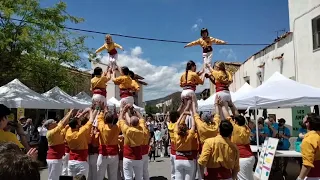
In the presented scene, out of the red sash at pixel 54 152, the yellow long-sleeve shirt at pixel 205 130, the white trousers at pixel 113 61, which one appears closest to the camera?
the yellow long-sleeve shirt at pixel 205 130

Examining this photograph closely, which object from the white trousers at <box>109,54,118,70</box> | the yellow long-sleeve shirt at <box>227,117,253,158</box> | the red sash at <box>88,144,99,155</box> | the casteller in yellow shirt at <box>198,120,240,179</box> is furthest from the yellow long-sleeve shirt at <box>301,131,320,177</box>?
the white trousers at <box>109,54,118,70</box>

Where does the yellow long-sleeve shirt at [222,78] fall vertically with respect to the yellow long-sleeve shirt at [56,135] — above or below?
above

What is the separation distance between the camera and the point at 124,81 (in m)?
7.98

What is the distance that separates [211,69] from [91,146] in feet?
11.9

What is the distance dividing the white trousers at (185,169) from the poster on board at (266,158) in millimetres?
3012

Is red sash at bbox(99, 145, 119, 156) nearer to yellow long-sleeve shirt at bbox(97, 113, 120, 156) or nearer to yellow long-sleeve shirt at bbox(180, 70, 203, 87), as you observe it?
yellow long-sleeve shirt at bbox(97, 113, 120, 156)

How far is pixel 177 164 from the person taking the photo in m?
6.47

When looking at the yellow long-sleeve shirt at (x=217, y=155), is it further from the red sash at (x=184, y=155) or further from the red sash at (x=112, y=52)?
the red sash at (x=112, y=52)

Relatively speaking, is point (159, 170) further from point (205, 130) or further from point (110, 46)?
point (205, 130)

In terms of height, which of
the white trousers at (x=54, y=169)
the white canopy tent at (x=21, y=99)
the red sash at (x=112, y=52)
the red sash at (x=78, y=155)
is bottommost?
the white trousers at (x=54, y=169)

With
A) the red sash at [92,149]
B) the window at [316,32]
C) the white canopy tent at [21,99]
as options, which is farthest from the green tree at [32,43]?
the window at [316,32]

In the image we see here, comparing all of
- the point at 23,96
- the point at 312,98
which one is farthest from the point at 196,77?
the point at 23,96

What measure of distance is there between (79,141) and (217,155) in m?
3.48

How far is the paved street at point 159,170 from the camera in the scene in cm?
1055
